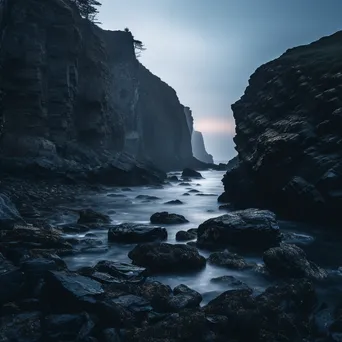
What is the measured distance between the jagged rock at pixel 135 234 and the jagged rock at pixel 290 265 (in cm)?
529

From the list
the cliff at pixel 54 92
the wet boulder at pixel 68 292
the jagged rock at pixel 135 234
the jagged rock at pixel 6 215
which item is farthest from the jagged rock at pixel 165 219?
the cliff at pixel 54 92

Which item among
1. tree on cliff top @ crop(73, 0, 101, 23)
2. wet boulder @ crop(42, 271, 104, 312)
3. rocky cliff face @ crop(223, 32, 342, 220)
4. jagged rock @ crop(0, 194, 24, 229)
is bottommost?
wet boulder @ crop(42, 271, 104, 312)

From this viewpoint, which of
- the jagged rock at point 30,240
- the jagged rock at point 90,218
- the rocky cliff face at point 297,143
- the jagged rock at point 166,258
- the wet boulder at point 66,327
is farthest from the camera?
the rocky cliff face at point 297,143

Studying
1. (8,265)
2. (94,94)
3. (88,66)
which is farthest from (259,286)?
(88,66)

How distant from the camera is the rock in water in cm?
1330

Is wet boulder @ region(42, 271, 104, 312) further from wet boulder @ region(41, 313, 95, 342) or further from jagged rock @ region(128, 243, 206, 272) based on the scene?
jagged rock @ region(128, 243, 206, 272)

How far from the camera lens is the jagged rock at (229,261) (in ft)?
35.7

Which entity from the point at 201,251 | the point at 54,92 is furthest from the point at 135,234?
the point at 54,92

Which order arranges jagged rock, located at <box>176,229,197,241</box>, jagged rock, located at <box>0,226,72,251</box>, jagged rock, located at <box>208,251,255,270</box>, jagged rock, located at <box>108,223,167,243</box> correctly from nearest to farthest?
jagged rock, located at <box>0,226,72,251</box> < jagged rock, located at <box>208,251,255,270</box> < jagged rock, located at <box>108,223,167,243</box> < jagged rock, located at <box>176,229,197,241</box>

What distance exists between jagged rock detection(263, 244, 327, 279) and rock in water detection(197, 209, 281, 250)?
2.50 meters

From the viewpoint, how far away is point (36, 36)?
42969 mm

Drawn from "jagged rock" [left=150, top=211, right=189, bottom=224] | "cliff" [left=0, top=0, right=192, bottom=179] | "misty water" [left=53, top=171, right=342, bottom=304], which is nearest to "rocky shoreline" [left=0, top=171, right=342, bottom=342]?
"misty water" [left=53, top=171, right=342, bottom=304]

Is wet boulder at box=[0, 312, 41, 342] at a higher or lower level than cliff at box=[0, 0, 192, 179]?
lower

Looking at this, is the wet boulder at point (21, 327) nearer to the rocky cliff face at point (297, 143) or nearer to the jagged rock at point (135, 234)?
the jagged rock at point (135, 234)
